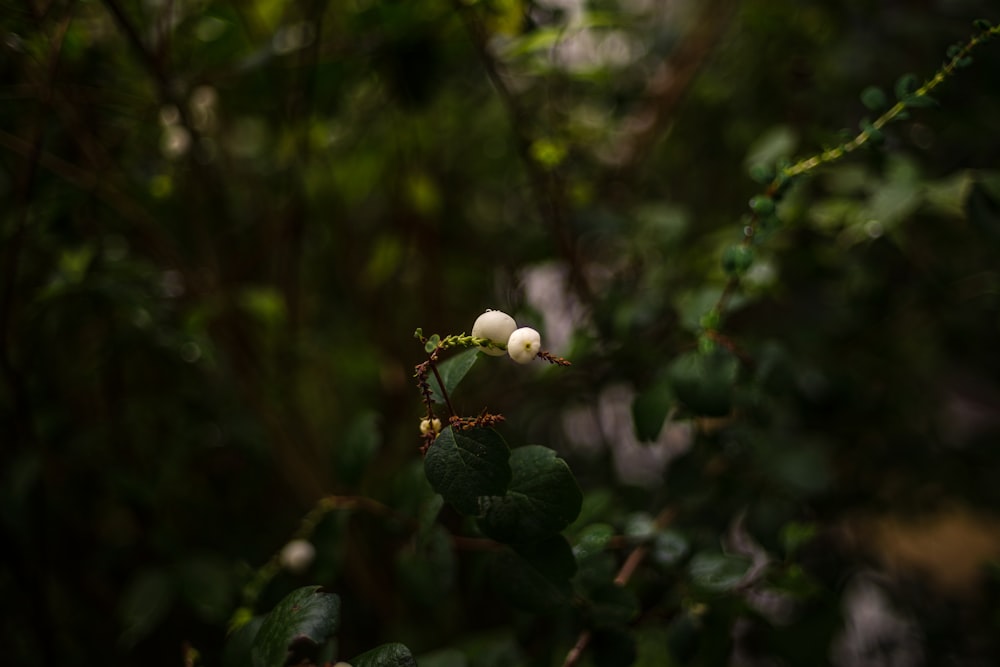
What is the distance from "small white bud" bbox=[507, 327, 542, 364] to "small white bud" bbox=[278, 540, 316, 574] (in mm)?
278

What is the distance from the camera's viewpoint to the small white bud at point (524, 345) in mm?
323

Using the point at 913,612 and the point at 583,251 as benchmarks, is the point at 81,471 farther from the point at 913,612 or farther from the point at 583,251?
the point at 913,612

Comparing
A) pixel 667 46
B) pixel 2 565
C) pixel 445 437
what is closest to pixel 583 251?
pixel 667 46

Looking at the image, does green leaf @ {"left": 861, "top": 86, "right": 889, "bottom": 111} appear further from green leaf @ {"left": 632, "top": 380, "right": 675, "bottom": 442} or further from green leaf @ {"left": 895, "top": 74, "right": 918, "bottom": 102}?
green leaf @ {"left": 632, "top": 380, "right": 675, "bottom": 442}

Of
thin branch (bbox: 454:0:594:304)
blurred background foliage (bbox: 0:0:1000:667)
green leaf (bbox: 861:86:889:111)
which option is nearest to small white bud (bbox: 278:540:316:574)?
blurred background foliage (bbox: 0:0:1000:667)

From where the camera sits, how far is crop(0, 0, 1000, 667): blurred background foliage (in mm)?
556

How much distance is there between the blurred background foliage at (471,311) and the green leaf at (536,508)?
6 cm

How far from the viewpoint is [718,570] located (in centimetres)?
45

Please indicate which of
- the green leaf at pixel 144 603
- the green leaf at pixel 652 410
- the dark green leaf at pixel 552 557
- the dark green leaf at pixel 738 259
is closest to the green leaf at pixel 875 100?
the dark green leaf at pixel 738 259

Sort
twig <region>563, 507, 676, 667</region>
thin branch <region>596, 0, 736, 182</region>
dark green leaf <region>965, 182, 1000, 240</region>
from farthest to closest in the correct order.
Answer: thin branch <region>596, 0, 736, 182</region>, dark green leaf <region>965, 182, 1000, 240</region>, twig <region>563, 507, 676, 667</region>

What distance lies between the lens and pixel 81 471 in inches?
27.7

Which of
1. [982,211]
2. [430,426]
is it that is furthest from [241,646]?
[982,211]

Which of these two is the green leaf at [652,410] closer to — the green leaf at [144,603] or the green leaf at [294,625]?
the green leaf at [294,625]

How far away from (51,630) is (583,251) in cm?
76
